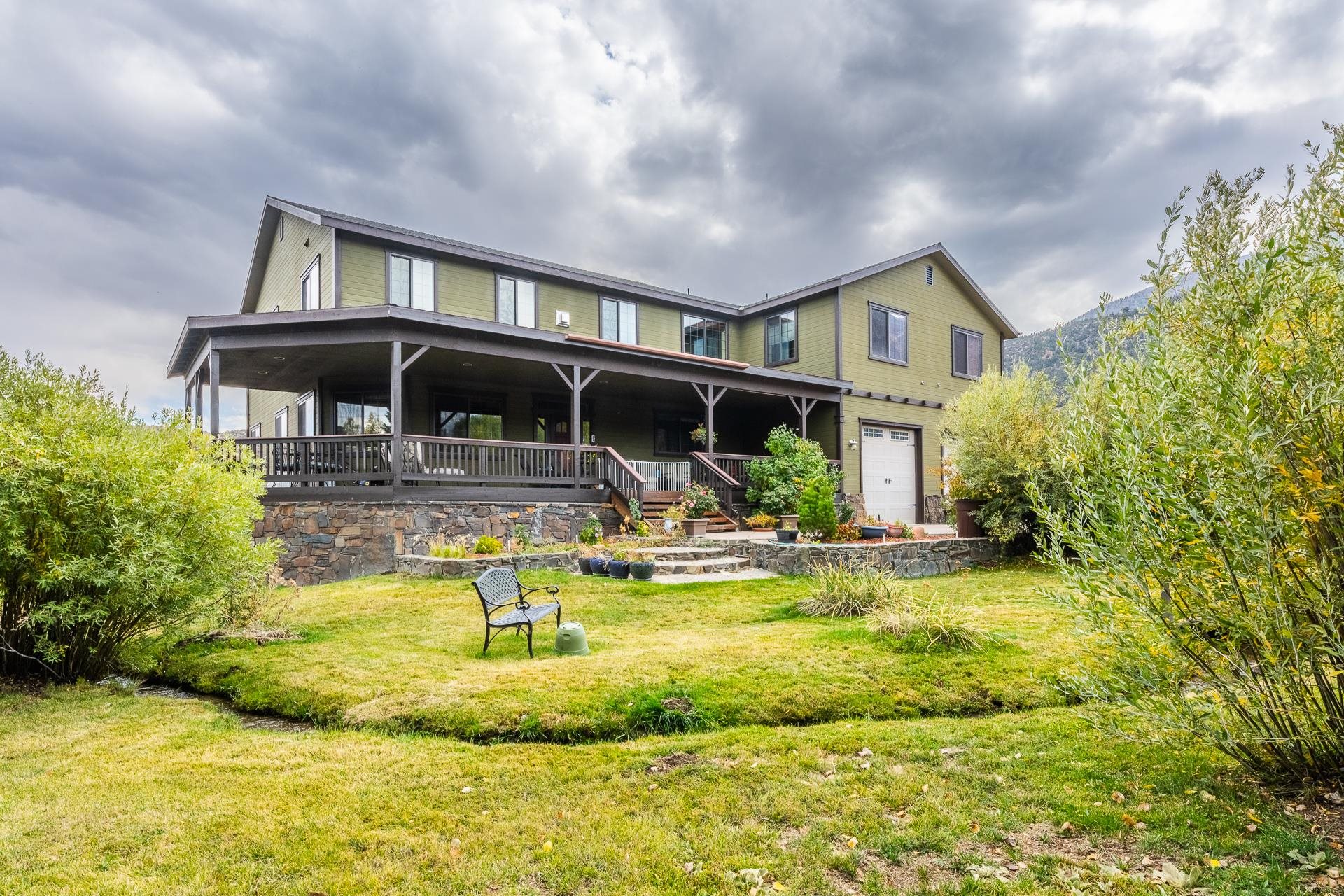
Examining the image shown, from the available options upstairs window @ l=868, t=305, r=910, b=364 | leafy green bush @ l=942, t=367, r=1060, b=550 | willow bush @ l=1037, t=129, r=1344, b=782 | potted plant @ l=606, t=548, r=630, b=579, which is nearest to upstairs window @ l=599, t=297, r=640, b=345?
upstairs window @ l=868, t=305, r=910, b=364

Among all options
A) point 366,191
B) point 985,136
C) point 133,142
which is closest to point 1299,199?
point 985,136

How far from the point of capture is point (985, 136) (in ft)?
52.3

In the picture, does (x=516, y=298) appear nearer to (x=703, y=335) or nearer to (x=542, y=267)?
(x=542, y=267)

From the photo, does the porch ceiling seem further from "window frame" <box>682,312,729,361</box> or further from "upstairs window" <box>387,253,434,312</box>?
"window frame" <box>682,312,729,361</box>

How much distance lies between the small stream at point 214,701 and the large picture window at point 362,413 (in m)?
9.42

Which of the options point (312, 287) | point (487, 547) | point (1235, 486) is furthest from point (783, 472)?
point (1235, 486)

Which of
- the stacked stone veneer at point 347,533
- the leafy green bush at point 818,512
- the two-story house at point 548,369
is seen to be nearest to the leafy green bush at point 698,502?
the two-story house at point 548,369

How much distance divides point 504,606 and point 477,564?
355 centimetres

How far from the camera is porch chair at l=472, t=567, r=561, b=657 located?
226 inches

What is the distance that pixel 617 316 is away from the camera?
54.4 feet

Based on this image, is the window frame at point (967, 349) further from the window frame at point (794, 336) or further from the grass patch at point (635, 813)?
the grass patch at point (635, 813)

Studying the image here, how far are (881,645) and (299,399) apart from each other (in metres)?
15.8

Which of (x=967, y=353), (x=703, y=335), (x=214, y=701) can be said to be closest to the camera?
(x=214, y=701)

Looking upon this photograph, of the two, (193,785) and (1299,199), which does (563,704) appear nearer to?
(193,785)
